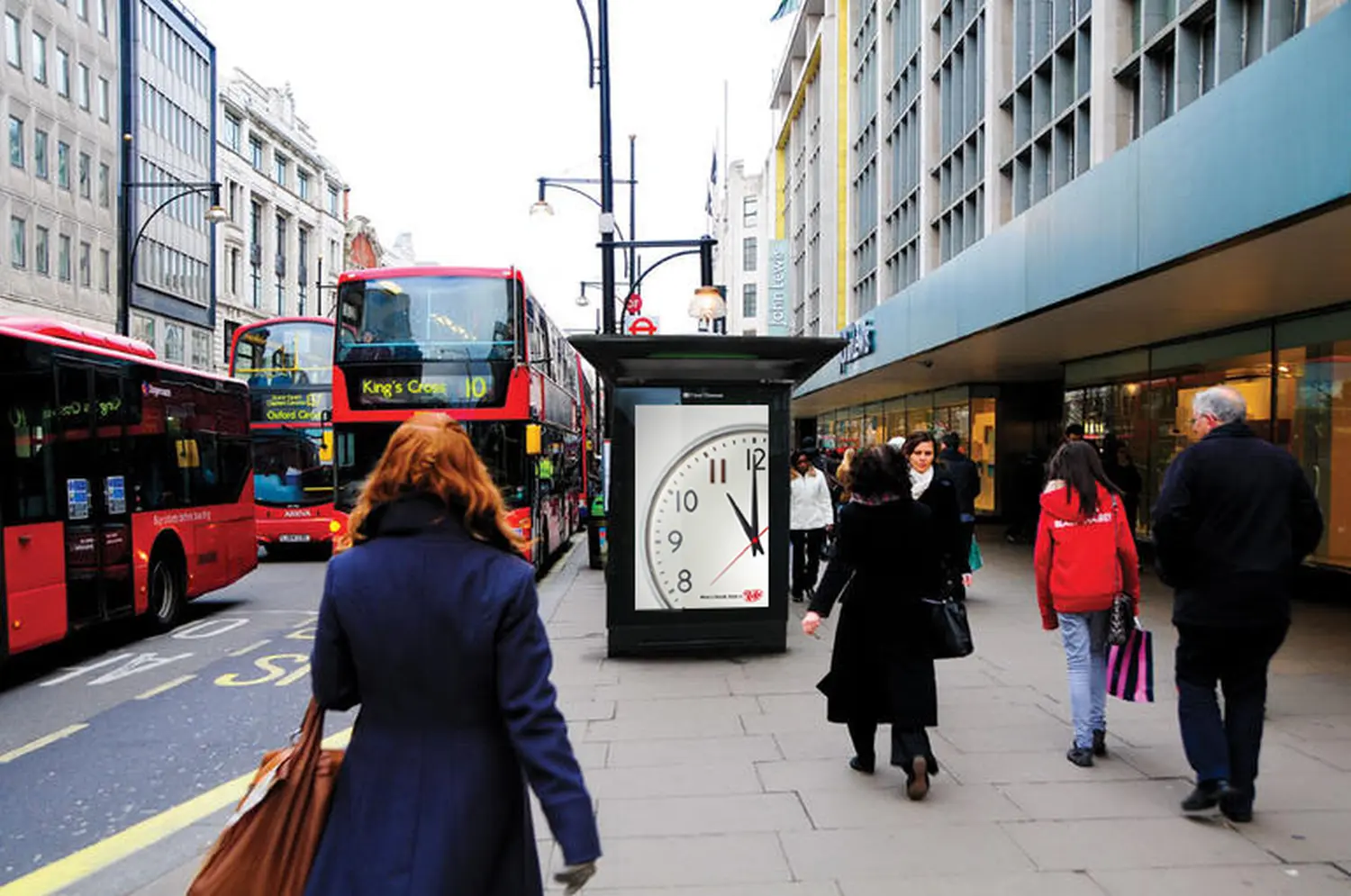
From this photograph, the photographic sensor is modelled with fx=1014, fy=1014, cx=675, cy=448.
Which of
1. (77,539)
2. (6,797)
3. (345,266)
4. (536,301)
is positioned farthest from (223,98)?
(6,797)

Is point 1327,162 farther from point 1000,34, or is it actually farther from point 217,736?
point 1000,34

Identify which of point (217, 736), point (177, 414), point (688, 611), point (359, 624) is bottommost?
point (217, 736)

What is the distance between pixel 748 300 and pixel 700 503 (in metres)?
71.8

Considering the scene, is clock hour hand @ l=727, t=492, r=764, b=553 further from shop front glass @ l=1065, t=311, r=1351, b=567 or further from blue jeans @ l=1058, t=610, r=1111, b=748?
shop front glass @ l=1065, t=311, r=1351, b=567

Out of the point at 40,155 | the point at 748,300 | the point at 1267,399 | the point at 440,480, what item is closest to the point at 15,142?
the point at 40,155

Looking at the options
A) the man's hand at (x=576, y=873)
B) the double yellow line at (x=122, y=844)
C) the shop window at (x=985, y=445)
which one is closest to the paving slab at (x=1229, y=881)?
the man's hand at (x=576, y=873)

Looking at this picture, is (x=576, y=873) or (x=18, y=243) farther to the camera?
(x=18, y=243)

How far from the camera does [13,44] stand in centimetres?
3347

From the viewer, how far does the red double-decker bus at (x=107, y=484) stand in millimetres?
7656

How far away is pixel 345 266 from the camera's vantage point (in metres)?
72.9

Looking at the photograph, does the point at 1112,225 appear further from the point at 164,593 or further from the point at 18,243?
the point at 18,243

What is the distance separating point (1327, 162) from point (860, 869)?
16.4ft

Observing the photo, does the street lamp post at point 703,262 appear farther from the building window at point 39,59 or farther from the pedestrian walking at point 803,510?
the building window at point 39,59

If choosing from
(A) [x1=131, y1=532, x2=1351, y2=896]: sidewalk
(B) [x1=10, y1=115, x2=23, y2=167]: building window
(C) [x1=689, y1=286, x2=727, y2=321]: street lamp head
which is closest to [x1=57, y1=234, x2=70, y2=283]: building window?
(B) [x1=10, y1=115, x2=23, y2=167]: building window
